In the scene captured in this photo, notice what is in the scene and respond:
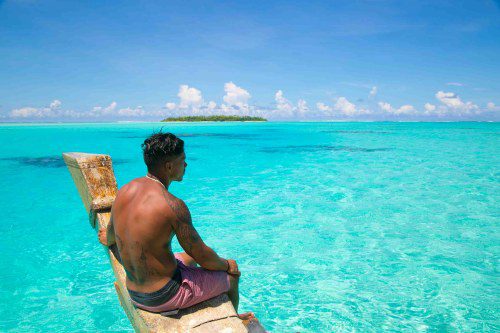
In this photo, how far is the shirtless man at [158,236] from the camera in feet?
6.30

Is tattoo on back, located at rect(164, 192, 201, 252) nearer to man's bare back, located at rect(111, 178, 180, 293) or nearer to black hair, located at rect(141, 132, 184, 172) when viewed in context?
man's bare back, located at rect(111, 178, 180, 293)

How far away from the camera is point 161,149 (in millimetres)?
2010

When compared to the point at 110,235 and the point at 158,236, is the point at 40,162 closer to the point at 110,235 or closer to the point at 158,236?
the point at 110,235

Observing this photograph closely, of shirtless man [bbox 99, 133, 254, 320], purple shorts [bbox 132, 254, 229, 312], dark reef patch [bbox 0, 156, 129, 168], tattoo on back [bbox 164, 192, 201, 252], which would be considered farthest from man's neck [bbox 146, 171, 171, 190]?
dark reef patch [bbox 0, 156, 129, 168]

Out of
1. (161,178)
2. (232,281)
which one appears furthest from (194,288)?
(161,178)

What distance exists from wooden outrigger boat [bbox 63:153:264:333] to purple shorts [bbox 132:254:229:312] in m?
0.04

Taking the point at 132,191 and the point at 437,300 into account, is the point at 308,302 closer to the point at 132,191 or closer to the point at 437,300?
the point at 437,300

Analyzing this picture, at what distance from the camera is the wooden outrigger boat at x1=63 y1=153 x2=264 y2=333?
1.89 metres

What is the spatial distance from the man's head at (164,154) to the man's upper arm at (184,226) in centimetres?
23

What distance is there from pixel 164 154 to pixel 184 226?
45cm

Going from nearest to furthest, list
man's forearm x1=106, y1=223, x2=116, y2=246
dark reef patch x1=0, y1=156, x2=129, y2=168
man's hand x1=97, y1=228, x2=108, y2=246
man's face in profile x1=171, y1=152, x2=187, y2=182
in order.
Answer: man's face in profile x1=171, y1=152, x2=187, y2=182 < man's forearm x1=106, y1=223, x2=116, y2=246 < man's hand x1=97, y1=228, x2=108, y2=246 < dark reef patch x1=0, y1=156, x2=129, y2=168

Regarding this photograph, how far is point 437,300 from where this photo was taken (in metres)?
4.68

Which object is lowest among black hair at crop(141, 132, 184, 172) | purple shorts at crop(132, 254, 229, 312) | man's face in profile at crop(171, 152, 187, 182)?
purple shorts at crop(132, 254, 229, 312)

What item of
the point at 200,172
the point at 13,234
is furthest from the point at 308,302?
the point at 200,172
